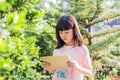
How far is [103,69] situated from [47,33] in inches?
83.2

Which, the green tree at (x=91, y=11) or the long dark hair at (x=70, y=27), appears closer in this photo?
the long dark hair at (x=70, y=27)

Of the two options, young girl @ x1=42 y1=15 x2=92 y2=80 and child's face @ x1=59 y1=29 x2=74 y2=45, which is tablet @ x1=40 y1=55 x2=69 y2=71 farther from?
child's face @ x1=59 y1=29 x2=74 y2=45

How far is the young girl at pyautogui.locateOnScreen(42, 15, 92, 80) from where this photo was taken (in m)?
2.72

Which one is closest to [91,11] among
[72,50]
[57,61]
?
[72,50]

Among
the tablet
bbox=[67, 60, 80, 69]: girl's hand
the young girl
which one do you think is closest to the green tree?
the young girl

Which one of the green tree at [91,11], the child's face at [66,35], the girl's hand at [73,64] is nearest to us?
the girl's hand at [73,64]

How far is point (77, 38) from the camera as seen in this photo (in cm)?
276

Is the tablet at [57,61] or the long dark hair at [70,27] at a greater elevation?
the long dark hair at [70,27]

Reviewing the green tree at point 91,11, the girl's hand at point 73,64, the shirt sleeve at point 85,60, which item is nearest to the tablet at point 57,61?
the girl's hand at point 73,64

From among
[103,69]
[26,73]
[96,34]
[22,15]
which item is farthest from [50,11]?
[22,15]

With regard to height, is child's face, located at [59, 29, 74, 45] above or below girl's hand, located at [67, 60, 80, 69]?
above

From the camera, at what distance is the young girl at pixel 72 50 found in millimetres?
2723

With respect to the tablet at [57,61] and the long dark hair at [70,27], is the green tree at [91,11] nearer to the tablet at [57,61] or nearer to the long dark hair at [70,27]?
the long dark hair at [70,27]

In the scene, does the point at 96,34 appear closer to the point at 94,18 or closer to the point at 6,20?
the point at 94,18
